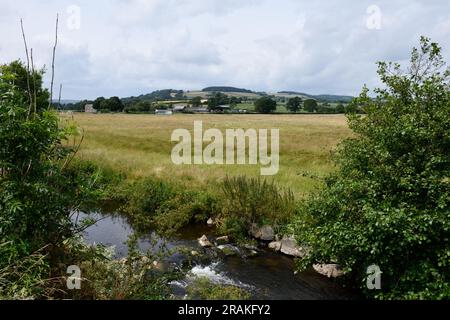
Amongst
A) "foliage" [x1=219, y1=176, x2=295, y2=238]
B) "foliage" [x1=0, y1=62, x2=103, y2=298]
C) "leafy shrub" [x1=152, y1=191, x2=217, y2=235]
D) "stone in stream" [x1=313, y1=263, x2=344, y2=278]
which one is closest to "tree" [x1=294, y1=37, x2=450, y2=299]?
"stone in stream" [x1=313, y1=263, x2=344, y2=278]

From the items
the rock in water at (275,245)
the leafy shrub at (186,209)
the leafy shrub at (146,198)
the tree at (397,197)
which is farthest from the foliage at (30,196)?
the leafy shrub at (146,198)

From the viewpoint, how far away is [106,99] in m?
108

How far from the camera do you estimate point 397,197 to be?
9492 millimetres

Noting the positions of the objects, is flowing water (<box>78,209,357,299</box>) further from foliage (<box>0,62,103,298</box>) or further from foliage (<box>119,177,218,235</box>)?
foliage (<box>0,62,103,298</box>)

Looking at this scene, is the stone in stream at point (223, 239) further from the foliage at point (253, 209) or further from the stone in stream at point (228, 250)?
the stone in stream at point (228, 250)

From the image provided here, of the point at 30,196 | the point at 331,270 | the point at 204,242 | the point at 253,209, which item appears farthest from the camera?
the point at 253,209

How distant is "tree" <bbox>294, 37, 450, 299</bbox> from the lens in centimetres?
870

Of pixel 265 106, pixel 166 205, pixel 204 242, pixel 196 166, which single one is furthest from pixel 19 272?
pixel 265 106

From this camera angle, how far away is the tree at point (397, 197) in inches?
343

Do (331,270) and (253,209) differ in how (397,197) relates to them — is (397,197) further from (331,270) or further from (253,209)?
(253,209)

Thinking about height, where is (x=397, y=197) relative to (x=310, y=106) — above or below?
below

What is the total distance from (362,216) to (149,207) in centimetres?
1182
